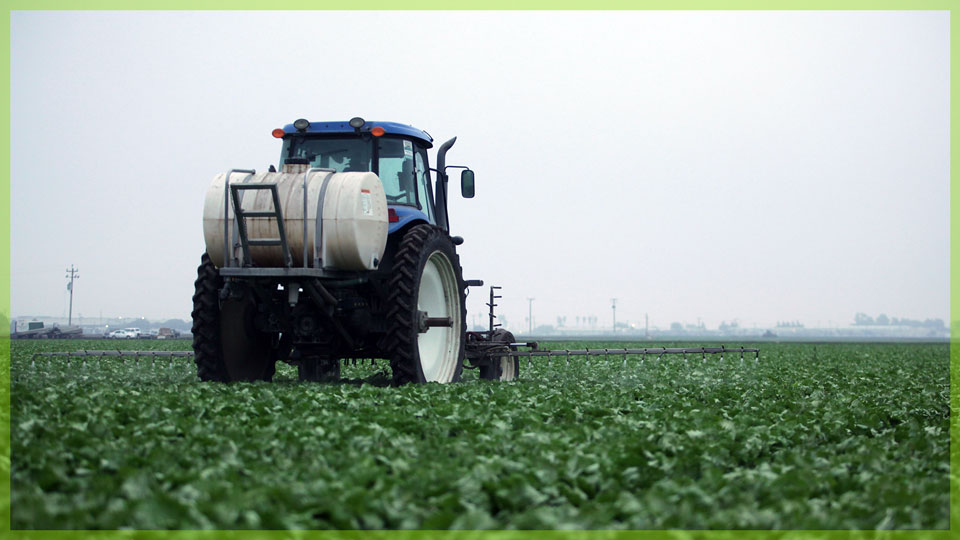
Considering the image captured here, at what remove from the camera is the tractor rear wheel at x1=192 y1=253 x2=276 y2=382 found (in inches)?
448

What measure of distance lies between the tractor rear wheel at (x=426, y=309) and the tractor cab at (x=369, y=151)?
1.96 feet

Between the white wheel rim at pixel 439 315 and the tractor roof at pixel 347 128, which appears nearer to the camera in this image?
the tractor roof at pixel 347 128

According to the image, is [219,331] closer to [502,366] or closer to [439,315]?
[439,315]

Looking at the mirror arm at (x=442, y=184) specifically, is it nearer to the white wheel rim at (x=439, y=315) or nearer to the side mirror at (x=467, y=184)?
the side mirror at (x=467, y=184)

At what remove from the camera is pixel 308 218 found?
1043 centimetres

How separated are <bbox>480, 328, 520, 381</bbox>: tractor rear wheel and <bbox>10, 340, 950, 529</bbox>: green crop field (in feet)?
13.5

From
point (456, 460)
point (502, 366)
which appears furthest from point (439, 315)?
point (456, 460)

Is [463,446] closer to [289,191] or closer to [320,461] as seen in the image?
[320,461]

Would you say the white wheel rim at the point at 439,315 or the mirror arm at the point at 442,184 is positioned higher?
the mirror arm at the point at 442,184

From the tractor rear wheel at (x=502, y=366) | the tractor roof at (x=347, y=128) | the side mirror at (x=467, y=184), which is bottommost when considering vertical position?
the tractor rear wheel at (x=502, y=366)

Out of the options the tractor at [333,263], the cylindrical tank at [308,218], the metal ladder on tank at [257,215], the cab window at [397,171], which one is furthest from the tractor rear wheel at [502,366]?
the metal ladder on tank at [257,215]

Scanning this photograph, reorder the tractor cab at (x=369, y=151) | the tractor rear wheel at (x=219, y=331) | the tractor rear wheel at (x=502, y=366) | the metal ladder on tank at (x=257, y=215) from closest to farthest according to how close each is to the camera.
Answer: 1. the metal ladder on tank at (x=257, y=215)
2. the tractor rear wheel at (x=219, y=331)
3. the tractor cab at (x=369, y=151)
4. the tractor rear wheel at (x=502, y=366)

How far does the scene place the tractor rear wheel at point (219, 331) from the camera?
11.4 m

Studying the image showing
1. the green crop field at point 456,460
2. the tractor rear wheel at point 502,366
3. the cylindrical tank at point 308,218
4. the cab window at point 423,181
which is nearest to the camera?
the green crop field at point 456,460
